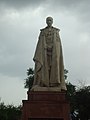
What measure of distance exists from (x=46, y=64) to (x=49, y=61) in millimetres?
257

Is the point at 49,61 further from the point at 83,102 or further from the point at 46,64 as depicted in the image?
the point at 83,102

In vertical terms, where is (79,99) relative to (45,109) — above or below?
above

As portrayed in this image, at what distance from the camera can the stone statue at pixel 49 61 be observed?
17.8 m

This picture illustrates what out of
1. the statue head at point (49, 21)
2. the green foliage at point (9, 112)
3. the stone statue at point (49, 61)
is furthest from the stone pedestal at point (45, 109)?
the green foliage at point (9, 112)

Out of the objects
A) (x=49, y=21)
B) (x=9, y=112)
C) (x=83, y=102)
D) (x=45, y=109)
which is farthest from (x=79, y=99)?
(x=45, y=109)

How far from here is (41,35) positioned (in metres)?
18.7

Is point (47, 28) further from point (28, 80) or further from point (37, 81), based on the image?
point (28, 80)

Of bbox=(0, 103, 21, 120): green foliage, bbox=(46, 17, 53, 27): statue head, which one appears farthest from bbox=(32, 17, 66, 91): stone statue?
bbox=(0, 103, 21, 120): green foliage

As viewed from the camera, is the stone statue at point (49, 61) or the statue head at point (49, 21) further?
the statue head at point (49, 21)

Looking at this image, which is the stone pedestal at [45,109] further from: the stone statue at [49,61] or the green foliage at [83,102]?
the green foliage at [83,102]

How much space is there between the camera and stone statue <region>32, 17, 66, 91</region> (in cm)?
1781

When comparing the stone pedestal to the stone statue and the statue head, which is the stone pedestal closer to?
the stone statue

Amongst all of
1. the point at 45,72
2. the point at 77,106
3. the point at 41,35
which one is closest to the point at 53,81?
the point at 45,72

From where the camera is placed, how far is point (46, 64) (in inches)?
714
